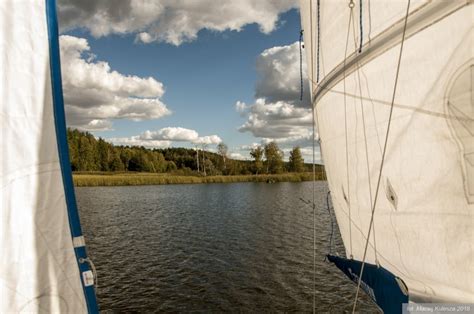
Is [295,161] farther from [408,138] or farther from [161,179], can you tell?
[408,138]

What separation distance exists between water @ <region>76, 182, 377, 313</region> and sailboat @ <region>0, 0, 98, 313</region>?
29.2ft

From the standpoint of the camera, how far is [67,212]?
8.52 feet

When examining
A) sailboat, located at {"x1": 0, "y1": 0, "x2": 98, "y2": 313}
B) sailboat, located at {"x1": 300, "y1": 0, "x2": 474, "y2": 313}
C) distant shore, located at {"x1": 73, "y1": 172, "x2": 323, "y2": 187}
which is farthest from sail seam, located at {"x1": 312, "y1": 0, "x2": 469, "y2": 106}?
distant shore, located at {"x1": 73, "y1": 172, "x2": 323, "y2": 187}

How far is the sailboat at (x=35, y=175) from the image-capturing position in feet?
7.68

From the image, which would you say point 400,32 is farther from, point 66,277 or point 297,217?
point 297,217

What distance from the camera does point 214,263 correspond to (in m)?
14.9

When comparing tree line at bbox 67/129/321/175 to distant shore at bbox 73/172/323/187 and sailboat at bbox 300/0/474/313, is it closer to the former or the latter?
distant shore at bbox 73/172/323/187

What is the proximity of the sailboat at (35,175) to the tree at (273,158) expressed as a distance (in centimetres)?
8027

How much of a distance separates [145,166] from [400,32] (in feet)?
331

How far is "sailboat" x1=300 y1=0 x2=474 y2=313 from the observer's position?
2764 millimetres

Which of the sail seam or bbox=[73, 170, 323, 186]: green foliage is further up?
the sail seam

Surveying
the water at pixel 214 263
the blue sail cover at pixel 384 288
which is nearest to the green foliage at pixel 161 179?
the water at pixel 214 263

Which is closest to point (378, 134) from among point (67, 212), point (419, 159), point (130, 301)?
point (419, 159)

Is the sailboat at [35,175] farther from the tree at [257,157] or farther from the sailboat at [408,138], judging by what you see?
the tree at [257,157]
